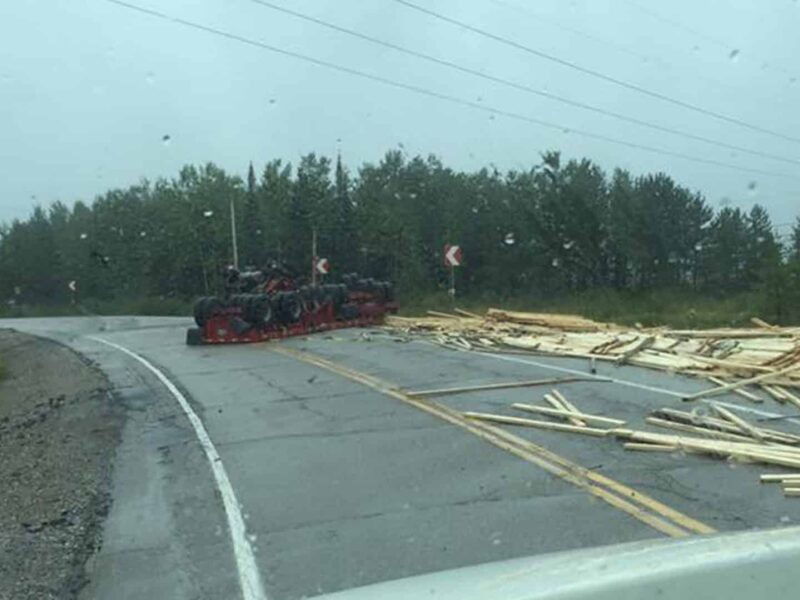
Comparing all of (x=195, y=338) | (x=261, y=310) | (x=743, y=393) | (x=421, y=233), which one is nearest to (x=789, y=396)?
(x=743, y=393)

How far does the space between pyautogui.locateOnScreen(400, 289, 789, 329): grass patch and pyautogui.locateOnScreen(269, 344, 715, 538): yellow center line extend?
13951 millimetres

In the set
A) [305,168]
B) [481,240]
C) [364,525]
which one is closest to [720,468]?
[364,525]

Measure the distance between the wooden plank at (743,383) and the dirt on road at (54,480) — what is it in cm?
716

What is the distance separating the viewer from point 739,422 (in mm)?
10188

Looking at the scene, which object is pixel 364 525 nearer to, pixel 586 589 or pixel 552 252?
pixel 586 589

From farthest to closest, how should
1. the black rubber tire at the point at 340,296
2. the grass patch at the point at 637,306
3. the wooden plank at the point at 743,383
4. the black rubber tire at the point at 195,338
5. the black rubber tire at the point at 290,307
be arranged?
the black rubber tire at the point at 340,296 < the black rubber tire at the point at 290,307 < the black rubber tire at the point at 195,338 < the grass patch at the point at 637,306 < the wooden plank at the point at 743,383

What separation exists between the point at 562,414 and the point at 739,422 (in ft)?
6.58

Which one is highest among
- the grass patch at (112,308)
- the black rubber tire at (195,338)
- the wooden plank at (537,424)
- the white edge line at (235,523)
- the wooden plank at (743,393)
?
the wooden plank at (743,393)

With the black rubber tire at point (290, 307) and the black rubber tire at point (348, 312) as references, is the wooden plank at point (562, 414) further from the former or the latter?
the black rubber tire at point (348, 312)

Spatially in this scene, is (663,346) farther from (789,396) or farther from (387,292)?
(387,292)

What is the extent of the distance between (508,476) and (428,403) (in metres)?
4.71

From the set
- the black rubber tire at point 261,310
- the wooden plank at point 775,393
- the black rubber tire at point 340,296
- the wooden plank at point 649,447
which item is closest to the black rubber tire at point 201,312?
the black rubber tire at point 261,310

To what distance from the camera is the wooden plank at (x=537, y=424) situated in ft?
34.0

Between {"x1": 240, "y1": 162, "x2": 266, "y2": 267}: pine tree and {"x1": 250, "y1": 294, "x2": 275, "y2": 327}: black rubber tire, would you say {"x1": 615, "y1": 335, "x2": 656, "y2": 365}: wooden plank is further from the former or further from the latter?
{"x1": 240, "y1": 162, "x2": 266, "y2": 267}: pine tree
